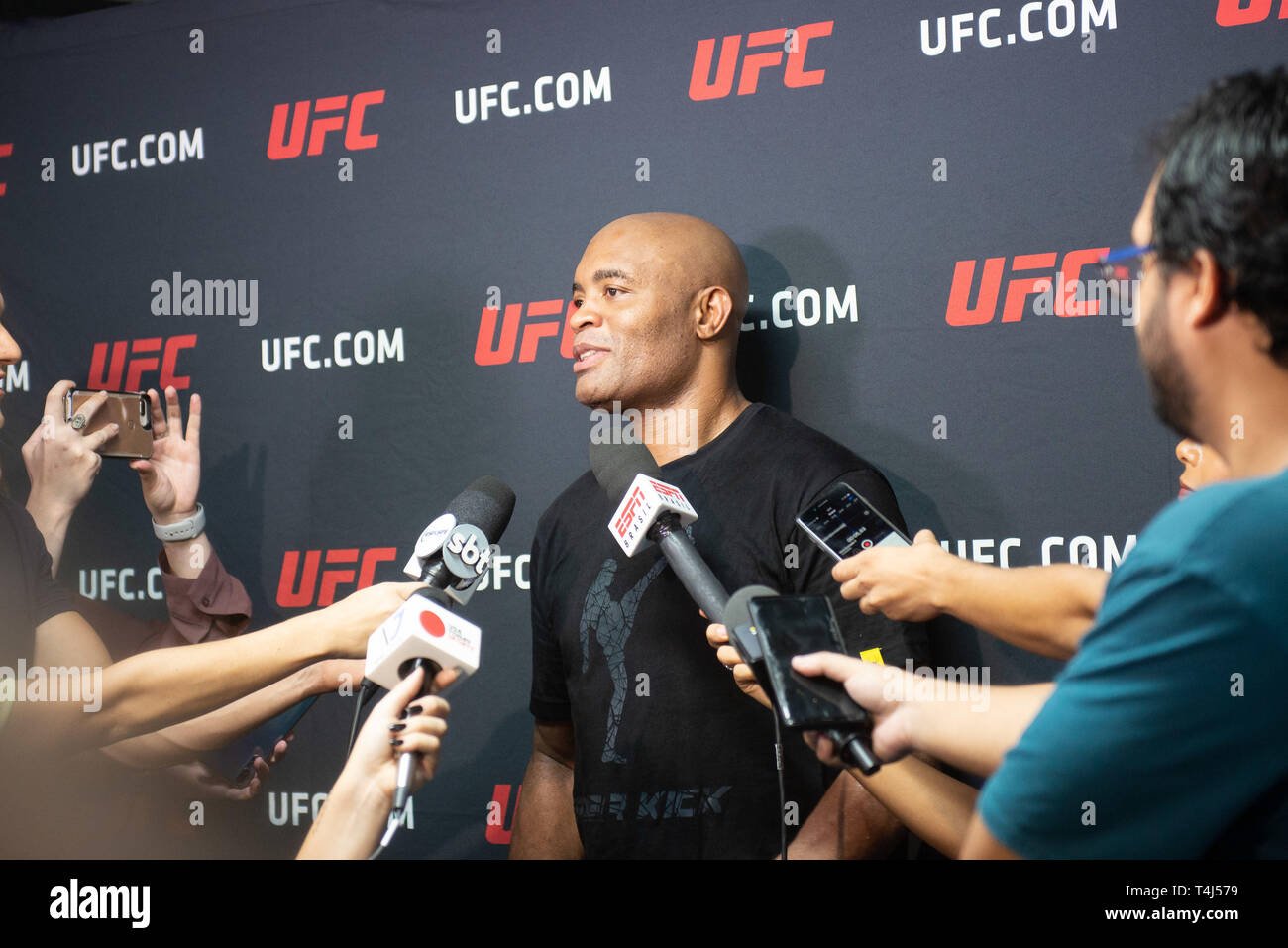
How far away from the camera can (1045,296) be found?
2.16 m

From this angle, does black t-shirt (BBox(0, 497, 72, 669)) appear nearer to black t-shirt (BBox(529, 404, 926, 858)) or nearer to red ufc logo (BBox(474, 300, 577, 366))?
black t-shirt (BBox(529, 404, 926, 858))

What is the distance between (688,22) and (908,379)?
96 cm

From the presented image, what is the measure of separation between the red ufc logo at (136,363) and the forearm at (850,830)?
197 cm

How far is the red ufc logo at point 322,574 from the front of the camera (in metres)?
2.61

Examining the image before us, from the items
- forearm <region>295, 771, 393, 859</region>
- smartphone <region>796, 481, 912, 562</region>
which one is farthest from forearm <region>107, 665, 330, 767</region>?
smartphone <region>796, 481, 912, 562</region>

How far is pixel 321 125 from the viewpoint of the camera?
2.74m

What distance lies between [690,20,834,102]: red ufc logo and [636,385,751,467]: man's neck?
2.46 ft

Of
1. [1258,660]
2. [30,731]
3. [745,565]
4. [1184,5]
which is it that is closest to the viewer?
[1258,660]

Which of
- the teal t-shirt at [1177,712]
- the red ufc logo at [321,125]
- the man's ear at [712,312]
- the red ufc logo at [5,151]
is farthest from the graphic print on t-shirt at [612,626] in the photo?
the red ufc logo at [5,151]

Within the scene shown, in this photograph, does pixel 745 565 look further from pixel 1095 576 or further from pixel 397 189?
pixel 397 189

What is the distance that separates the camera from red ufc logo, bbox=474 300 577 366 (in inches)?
98.6

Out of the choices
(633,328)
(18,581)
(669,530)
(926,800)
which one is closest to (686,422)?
(633,328)

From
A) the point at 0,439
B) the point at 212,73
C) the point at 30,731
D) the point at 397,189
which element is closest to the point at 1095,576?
the point at 30,731

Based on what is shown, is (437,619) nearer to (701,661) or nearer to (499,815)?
(701,661)
